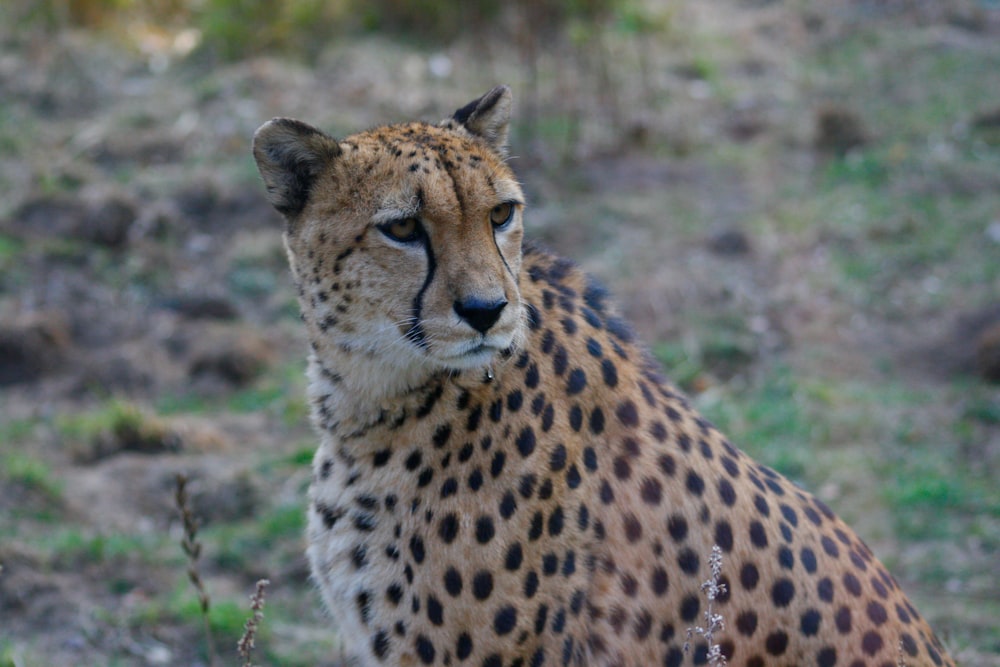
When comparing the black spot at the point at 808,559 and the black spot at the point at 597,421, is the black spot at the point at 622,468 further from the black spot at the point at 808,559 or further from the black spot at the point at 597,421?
the black spot at the point at 808,559

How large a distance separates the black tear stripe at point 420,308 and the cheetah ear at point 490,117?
489 mm

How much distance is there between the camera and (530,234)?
7.03m

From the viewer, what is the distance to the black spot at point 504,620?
2.48m

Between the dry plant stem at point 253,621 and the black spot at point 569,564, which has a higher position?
the dry plant stem at point 253,621

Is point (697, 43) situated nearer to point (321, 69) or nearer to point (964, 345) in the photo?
point (321, 69)

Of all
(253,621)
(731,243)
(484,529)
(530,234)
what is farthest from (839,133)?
(253,621)

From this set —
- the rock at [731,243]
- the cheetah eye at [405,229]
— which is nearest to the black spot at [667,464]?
the cheetah eye at [405,229]

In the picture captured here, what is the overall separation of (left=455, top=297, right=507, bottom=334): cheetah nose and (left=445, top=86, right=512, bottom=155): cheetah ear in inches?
25.0

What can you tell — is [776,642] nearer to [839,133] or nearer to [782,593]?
[782,593]

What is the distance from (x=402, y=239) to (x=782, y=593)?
117cm

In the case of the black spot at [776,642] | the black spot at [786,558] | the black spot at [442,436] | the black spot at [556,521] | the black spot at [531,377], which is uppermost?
the black spot at [531,377]

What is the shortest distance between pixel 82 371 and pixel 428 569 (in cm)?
386

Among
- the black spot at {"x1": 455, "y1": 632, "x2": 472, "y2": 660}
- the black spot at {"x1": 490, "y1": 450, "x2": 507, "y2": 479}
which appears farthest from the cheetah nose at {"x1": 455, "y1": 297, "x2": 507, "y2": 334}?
the black spot at {"x1": 455, "y1": 632, "x2": 472, "y2": 660}

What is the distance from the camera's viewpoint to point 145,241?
708cm
